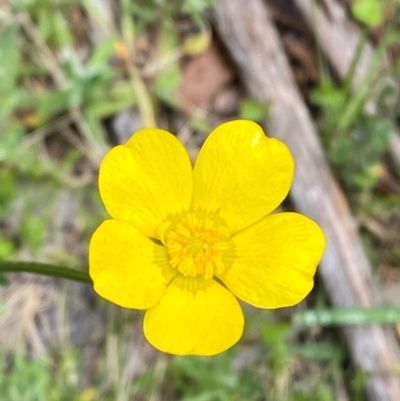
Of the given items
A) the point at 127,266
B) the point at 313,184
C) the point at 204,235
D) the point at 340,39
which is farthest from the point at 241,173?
the point at 340,39

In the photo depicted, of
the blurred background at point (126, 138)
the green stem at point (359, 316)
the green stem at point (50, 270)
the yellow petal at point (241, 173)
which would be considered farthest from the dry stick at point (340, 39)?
the green stem at point (50, 270)

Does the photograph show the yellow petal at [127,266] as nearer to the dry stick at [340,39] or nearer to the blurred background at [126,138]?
the blurred background at [126,138]

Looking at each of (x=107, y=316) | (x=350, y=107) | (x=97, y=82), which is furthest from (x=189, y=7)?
(x=107, y=316)

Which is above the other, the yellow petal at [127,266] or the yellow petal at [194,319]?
the yellow petal at [127,266]

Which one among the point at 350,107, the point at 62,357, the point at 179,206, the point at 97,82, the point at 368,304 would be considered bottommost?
the point at 368,304

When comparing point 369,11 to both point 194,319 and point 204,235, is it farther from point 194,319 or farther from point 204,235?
point 194,319

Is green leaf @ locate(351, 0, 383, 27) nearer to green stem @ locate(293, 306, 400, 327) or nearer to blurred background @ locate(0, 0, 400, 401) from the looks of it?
blurred background @ locate(0, 0, 400, 401)

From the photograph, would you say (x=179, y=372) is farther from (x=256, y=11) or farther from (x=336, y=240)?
(x=256, y=11)
